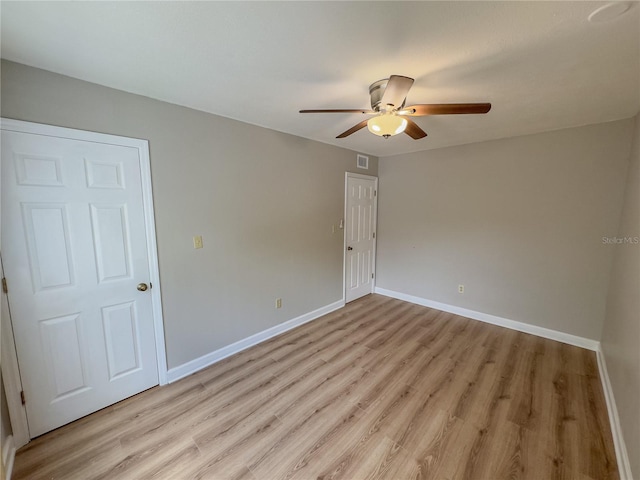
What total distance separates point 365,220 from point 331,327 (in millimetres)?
1819

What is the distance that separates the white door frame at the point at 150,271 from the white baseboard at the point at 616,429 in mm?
3155

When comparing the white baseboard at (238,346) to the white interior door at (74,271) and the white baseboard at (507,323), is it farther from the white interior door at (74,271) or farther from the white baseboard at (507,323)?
the white baseboard at (507,323)

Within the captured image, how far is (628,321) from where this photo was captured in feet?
5.78

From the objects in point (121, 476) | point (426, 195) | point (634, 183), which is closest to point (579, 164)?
point (634, 183)

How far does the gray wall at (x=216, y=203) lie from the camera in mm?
1733

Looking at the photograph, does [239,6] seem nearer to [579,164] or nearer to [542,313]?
[579,164]

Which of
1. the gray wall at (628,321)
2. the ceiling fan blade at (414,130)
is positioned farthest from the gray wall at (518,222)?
the ceiling fan blade at (414,130)

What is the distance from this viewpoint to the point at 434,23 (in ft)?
3.88

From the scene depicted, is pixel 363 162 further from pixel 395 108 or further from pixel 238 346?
pixel 238 346

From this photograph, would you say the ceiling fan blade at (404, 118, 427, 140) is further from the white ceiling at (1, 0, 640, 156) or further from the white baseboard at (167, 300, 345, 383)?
the white baseboard at (167, 300, 345, 383)

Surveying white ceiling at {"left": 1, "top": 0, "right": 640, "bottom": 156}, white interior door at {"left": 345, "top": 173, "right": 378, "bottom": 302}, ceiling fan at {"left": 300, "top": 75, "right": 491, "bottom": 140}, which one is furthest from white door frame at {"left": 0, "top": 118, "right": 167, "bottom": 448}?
white interior door at {"left": 345, "top": 173, "right": 378, "bottom": 302}

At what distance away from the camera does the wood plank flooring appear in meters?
1.51

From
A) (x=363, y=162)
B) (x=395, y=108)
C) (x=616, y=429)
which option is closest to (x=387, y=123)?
(x=395, y=108)

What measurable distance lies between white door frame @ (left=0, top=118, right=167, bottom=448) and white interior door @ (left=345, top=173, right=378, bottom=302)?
2.49 metres
